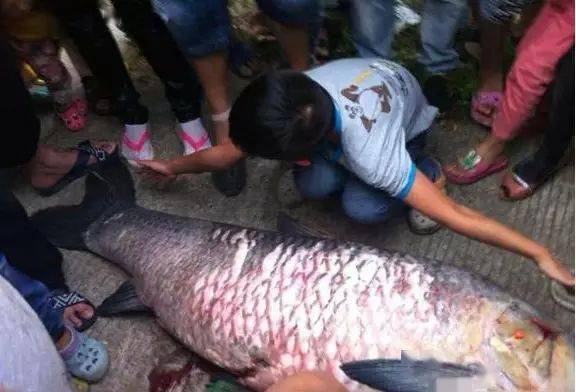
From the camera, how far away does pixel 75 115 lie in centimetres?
341

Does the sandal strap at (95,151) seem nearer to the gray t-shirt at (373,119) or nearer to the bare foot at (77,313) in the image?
the bare foot at (77,313)

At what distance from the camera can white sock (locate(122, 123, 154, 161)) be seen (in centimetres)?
319

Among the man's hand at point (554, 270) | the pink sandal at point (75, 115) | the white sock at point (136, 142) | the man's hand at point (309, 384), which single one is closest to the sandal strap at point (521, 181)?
the man's hand at point (554, 270)

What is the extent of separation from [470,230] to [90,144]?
185cm

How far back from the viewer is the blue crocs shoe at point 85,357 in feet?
8.19

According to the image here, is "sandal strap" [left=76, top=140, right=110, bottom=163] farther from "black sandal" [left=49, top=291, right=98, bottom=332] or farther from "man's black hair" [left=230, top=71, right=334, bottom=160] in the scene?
"man's black hair" [left=230, top=71, right=334, bottom=160]

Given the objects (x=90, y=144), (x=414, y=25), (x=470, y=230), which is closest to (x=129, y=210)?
(x=90, y=144)

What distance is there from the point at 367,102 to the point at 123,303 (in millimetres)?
1150

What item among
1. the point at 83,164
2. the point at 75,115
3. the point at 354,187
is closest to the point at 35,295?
the point at 83,164

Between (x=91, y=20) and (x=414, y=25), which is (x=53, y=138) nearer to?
(x=91, y=20)

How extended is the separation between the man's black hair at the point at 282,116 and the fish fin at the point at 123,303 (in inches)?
31.7

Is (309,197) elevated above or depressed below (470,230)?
below

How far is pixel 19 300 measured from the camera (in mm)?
→ 1904

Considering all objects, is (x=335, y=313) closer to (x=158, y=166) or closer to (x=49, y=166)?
(x=158, y=166)
